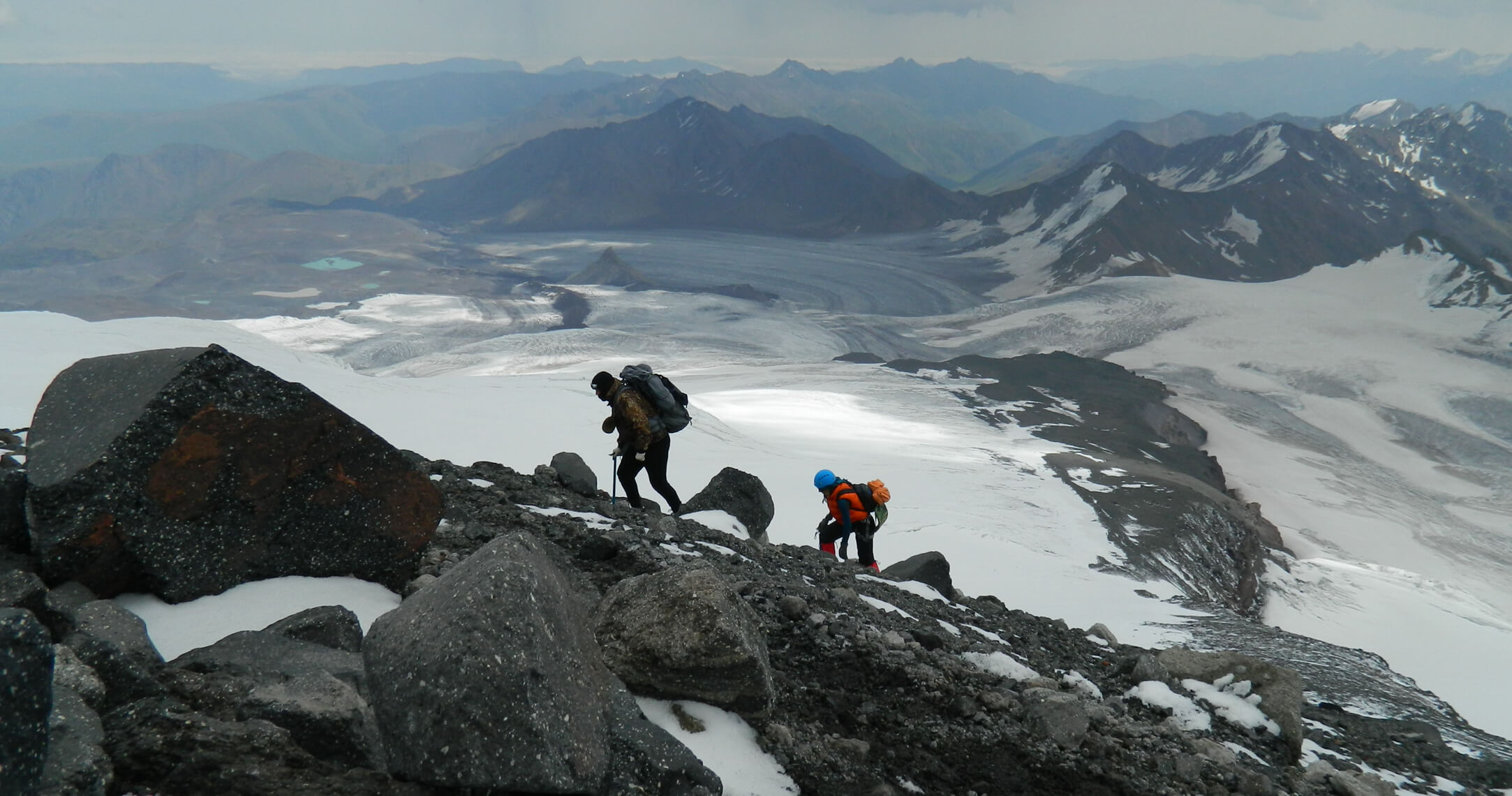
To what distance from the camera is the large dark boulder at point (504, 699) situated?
8.31ft

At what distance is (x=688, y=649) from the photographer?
3473mm

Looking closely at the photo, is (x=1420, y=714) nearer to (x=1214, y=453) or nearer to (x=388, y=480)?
(x=388, y=480)

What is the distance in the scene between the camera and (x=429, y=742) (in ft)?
8.29

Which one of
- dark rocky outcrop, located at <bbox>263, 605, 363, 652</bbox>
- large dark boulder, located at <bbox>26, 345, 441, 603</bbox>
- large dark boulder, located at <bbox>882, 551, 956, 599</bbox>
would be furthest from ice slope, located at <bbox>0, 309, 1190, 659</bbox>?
large dark boulder, located at <bbox>882, 551, 956, 599</bbox>

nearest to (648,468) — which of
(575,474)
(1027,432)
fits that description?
(575,474)

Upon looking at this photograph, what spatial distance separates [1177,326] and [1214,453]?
31752 mm

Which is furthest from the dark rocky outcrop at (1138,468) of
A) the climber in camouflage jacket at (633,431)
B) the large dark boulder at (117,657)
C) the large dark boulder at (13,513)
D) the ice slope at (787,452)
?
the large dark boulder at (13,513)

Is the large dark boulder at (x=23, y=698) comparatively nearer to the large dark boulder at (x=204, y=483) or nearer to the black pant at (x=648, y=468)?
the large dark boulder at (x=204, y=483)

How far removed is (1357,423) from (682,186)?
150590 millimetres

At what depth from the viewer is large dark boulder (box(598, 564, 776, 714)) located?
3473 millimetres

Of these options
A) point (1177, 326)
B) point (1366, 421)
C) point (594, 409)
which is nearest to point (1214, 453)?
point (1366, 421)

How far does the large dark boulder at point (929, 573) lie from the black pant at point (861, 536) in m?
0.65

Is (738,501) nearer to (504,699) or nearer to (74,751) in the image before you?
(504,699)

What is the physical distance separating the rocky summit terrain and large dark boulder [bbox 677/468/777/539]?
8.60 feet
